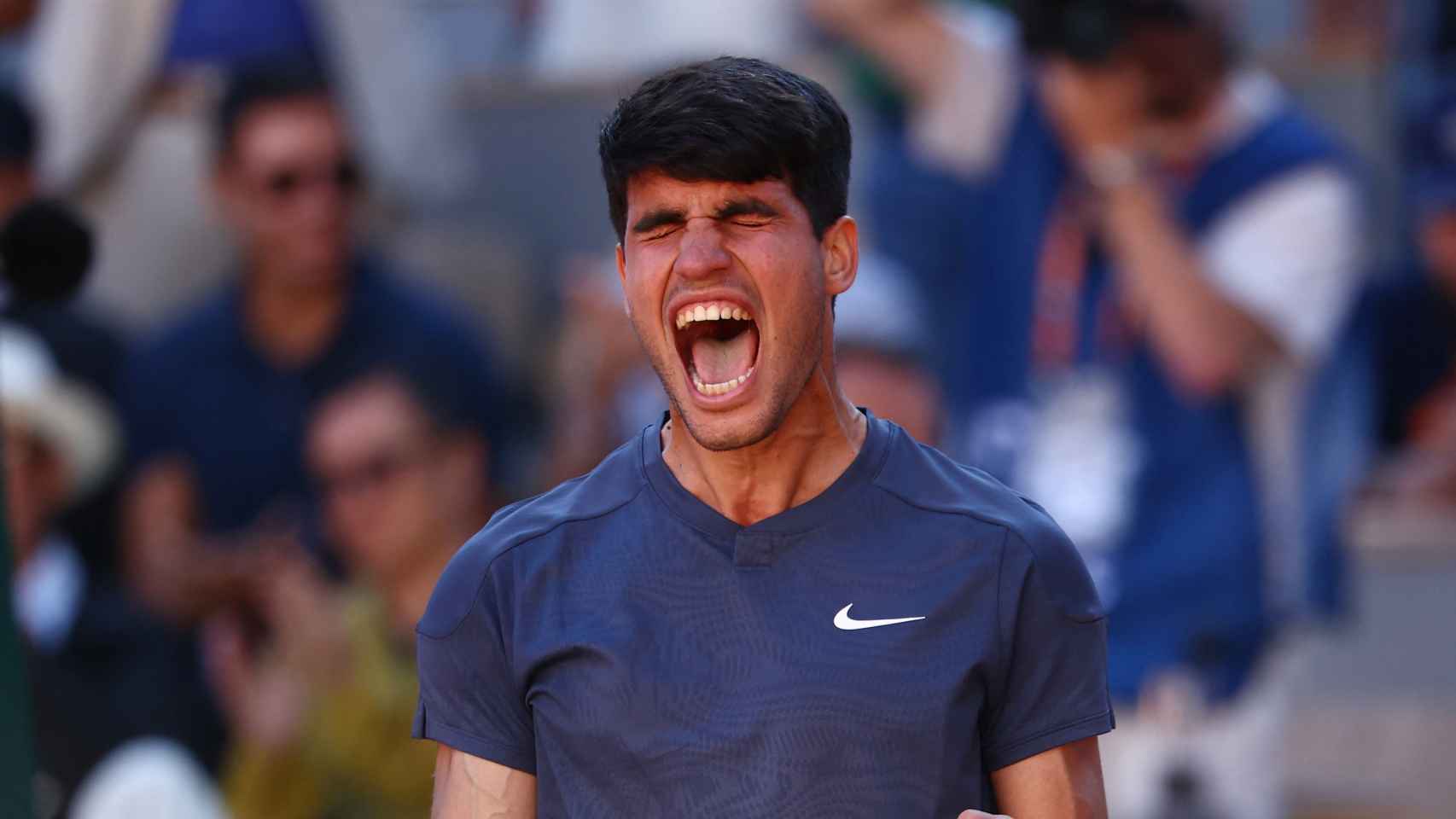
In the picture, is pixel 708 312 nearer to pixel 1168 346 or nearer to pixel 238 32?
pixel 1168 346

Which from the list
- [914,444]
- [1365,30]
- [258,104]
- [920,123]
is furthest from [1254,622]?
[1365,30]

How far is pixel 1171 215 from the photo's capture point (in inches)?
189

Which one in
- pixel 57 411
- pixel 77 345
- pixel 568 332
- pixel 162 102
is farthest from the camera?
pixel 162 102

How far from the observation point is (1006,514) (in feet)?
7.22

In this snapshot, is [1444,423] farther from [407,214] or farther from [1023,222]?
[407,214]

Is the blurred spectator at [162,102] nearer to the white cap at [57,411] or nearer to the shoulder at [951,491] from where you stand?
the white cap at [57,411]

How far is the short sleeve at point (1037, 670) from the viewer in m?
2.15

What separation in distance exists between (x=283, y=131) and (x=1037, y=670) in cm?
429

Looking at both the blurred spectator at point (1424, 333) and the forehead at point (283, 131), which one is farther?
the blurred spectator at point (1424, 333)

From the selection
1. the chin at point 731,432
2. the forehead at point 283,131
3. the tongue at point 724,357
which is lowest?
the chin at point 731,432

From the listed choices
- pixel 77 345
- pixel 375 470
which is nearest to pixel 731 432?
pixel 375 470

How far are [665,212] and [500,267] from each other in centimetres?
455

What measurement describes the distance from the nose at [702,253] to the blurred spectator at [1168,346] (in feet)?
8.35

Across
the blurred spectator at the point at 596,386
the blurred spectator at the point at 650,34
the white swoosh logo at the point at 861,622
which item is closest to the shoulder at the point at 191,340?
the blurred spectator at the point at 596,386
